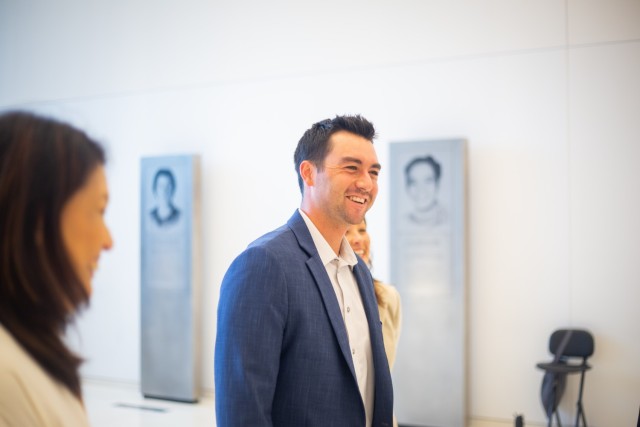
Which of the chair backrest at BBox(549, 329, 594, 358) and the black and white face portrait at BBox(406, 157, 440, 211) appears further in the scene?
the black and white face portrait at BBox(406, 157, 440, 211)

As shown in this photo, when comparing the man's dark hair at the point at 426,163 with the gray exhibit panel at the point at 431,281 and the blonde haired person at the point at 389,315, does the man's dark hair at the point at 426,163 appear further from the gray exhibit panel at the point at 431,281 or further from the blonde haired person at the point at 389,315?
the blonde haired person at the point at 389,315

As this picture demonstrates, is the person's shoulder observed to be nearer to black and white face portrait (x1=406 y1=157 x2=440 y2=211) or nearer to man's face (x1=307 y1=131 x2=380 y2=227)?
man's face (x1=307 y1=131 x2=380 y2=227)

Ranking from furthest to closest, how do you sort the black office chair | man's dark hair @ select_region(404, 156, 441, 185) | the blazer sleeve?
man's dark hair @ select_region(404, 156, 441, 185) → the black office chair → the blazer sleeve

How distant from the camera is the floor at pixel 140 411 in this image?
19.4 feet

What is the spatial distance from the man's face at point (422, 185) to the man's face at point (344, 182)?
3.54m

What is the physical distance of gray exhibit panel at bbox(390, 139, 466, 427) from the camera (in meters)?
5.71

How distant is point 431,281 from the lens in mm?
5793

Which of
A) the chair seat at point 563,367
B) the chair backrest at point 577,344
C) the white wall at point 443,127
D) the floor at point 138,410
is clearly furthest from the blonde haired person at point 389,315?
the floor at point 138,410

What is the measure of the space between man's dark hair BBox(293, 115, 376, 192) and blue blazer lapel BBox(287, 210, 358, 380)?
13.0 inches

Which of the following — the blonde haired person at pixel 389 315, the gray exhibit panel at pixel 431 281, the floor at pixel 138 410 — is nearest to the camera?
the blonde haired person at pixel 389 315

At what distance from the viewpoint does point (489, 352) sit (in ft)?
19.5

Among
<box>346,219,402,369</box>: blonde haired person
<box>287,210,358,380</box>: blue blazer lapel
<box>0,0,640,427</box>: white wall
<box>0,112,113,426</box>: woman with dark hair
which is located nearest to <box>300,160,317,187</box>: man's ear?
<box>287,210,358,380</box>: blue blazer lapel

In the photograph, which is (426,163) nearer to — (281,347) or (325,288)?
(325,288)

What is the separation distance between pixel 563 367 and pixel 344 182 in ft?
12.3
